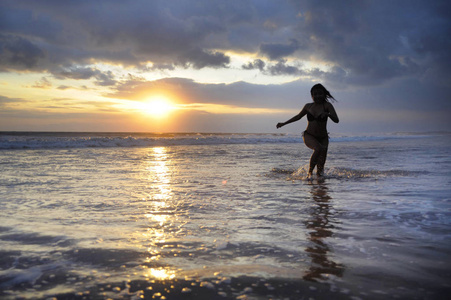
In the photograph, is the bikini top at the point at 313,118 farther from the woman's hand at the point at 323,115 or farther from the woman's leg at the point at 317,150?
the woman's leg at the point at 317,150

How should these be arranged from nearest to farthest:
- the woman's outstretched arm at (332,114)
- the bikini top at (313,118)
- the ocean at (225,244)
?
the ocean at (225,244), the woman's outstretched arm at (332,114), the bikini top at (313,118)

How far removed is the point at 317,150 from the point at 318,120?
2.31 feet

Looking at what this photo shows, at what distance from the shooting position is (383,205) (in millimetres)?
4508

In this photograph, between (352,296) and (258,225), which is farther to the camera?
(258,225)

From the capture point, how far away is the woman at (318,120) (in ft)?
25.3

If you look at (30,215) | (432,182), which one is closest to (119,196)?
(30,215)

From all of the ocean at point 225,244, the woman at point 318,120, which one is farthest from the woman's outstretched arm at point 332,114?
the ocean at point 225,244

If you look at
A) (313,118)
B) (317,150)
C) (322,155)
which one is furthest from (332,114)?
(322,155)

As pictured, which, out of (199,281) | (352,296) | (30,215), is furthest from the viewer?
(30,215)

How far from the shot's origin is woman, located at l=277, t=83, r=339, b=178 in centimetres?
770

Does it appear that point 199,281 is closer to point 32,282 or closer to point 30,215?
point 32,282

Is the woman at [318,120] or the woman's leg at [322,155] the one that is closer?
the woman at [318,120]

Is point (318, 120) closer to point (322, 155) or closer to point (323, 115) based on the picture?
point (323, 115)

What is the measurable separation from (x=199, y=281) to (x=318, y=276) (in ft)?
2.45
